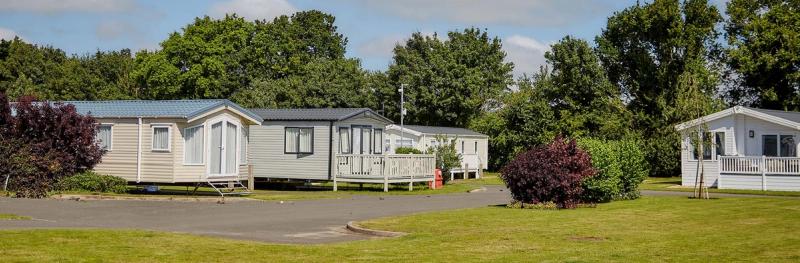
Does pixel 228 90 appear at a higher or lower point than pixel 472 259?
higher

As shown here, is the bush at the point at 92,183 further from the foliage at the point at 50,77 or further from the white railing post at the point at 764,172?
the foliage at the point at 50,77

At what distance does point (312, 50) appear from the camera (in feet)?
283

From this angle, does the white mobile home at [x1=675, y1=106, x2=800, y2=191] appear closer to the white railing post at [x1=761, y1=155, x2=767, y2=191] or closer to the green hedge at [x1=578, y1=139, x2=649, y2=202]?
the white railing post at [x1=761, y1=155, x2=767, y2=191]

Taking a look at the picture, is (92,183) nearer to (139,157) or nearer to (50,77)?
(139,157)

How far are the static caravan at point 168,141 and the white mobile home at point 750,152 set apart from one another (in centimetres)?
1850

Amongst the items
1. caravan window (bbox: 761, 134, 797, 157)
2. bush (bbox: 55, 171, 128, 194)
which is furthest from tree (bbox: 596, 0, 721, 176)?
bush (bbox: 55, 171, 128, 194)

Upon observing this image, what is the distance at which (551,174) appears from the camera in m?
25.4

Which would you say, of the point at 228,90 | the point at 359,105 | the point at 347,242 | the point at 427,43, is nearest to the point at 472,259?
the point at 347,242

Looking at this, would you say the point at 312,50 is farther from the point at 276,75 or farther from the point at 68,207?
the point at 68,207

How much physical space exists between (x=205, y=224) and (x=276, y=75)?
5873cm

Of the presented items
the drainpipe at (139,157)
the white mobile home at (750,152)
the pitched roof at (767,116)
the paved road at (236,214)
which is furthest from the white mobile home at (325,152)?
the pitched roof at (767,116)

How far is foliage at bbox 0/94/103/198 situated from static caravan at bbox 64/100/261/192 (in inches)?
34.5

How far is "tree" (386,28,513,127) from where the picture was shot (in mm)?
71438

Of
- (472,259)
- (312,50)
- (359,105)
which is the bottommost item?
(472,259)
